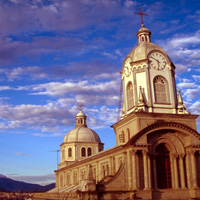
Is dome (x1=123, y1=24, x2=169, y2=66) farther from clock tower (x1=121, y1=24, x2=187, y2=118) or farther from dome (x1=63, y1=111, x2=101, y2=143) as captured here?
dome (x1=63, y1=111, x2=101, y2=143)

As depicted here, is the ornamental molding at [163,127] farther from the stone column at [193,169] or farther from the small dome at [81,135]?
the small dome at [81,135]

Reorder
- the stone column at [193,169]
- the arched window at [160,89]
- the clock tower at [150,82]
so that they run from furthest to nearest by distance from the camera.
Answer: the arched window at [160,89] < the clock tower at [150,82] < the stone column at [193,169]

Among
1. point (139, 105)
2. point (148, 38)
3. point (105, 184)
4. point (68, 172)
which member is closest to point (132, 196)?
point (105, 184)

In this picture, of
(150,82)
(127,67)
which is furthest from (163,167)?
(127,67)

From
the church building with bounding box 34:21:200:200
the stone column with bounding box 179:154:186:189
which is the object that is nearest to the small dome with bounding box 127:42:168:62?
the church building with bounding box 34:21:200:200

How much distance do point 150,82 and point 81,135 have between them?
116 ft

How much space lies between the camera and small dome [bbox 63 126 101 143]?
246ft

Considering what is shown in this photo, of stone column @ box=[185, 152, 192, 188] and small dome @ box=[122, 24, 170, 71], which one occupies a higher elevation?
small dome @ box=[122, 24, 170, 71]

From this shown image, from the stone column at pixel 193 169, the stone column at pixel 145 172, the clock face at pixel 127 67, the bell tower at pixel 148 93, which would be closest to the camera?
the stone column at pixel 145 172

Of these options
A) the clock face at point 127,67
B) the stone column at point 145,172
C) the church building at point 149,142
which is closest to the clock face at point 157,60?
the church building at point 149,142

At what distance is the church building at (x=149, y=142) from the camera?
3775 centimetres

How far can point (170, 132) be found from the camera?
41062 millimetres

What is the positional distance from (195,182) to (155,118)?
9107 millimetres

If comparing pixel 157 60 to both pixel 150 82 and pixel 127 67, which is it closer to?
pixel 150 82
